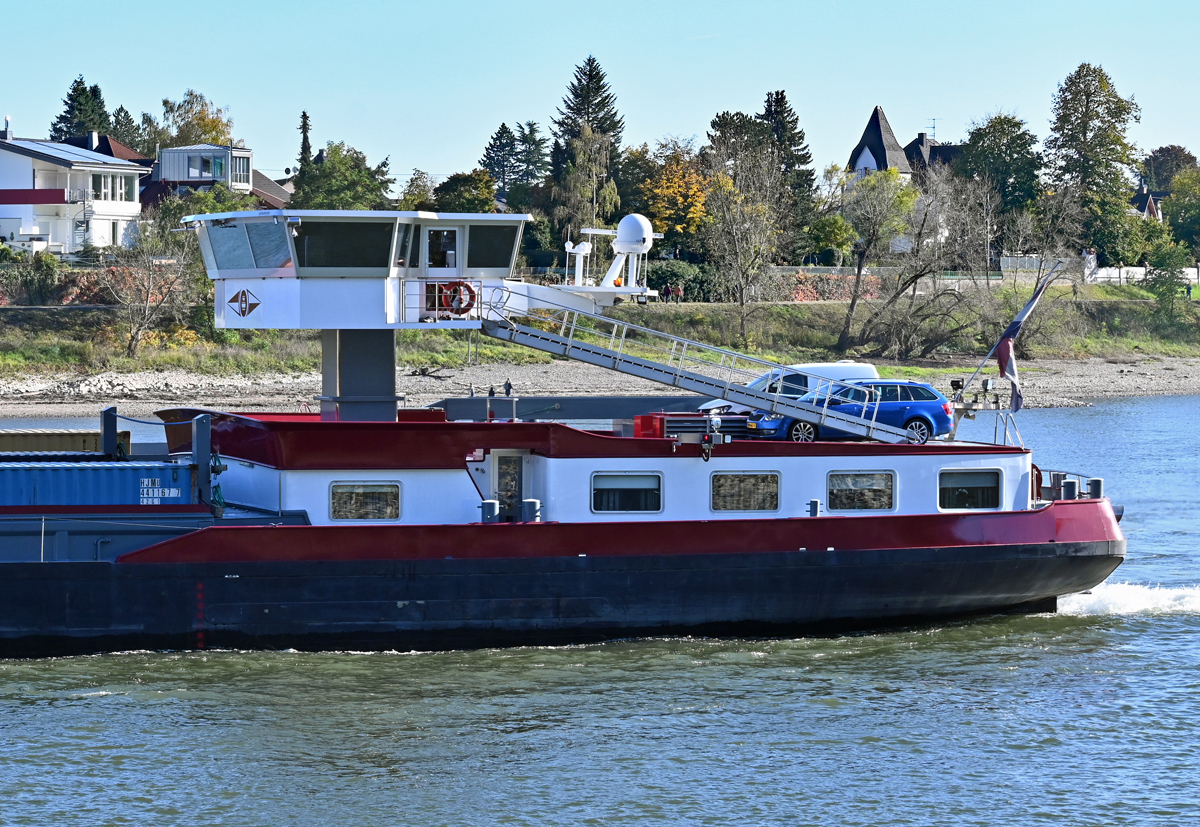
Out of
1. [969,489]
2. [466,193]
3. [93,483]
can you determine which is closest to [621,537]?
[969,489]

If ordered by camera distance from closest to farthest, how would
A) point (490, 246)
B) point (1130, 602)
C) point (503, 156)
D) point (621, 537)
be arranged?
point (621, 537), point (490, 246), point (1130, 602), point (503, 156)

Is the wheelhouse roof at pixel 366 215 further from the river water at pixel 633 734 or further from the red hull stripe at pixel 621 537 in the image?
the river water at pixel 633 734

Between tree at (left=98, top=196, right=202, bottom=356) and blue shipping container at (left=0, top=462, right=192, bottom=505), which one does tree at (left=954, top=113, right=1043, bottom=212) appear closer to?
tree at (left=98, top=196, right=202, bottom=356)

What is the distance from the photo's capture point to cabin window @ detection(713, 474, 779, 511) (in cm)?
1991

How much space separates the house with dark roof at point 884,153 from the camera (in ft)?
363

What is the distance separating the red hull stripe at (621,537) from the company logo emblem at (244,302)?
3506 mm

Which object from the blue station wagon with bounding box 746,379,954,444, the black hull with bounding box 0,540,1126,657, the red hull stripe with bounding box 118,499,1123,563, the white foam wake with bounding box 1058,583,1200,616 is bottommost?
the white foam wake with bounding box 1058,583,1200,616

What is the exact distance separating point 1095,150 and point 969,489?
74.0 meters

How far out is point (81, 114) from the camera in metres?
108

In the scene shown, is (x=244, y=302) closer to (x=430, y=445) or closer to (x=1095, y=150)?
(x=430, y=445)

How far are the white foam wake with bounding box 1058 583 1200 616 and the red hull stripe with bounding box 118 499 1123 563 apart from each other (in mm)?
2488

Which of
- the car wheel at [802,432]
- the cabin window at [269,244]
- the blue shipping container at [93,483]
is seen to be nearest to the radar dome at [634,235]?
the car wheel at [802,432]

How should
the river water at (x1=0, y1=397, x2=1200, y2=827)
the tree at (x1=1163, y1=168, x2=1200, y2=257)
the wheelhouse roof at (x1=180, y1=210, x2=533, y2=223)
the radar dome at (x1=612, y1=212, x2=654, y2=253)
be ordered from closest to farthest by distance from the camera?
the river water at (x1=0, y1=397, x2=1200, y2=827)
the wheelhouse roof at (x1=180, y1=210, x2=533, y2=223)
the radar dome at (x1=612, y1=212, x2=654, y2=253)
the tree at (x1=1163, y1=168, x2=1200, y2=257)

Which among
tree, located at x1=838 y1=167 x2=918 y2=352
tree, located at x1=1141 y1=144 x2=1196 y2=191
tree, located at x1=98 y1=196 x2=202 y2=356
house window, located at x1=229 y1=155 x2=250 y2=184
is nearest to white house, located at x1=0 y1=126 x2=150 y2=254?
tree, located at x1=98 y1=196 x2=202 y2=356
